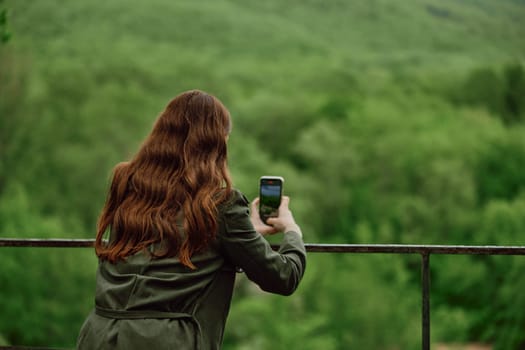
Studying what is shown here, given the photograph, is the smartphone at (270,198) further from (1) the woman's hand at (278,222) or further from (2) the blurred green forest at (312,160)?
(2) the blurred green forest at (312,160)

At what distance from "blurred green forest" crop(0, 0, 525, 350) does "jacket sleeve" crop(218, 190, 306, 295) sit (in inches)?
1236

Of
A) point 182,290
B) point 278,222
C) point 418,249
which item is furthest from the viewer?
point 418,249

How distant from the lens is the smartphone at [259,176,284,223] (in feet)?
7.20

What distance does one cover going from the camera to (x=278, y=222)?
2137 millimetres

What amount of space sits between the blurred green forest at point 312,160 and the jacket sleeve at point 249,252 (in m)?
31.4

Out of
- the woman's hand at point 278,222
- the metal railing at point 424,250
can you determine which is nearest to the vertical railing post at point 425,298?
the metal railing at point 424,250

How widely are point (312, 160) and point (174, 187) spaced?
4480 cm

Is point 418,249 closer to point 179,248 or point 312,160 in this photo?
point 179,248

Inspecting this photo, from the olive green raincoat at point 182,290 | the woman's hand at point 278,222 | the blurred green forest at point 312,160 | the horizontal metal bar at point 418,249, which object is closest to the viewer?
the olive green raincoat at point 182,290

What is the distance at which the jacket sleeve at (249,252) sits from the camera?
1.84 meters

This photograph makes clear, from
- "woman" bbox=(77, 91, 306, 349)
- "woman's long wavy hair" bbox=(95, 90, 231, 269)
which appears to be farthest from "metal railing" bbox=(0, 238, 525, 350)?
"woman's long wavy hair" bbox=(95, 90, 231, 269)

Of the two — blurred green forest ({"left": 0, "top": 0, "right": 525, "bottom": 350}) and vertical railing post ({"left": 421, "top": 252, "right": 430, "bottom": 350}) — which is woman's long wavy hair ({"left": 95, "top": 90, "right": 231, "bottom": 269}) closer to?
vertical railing post ({"left": 421, "top": 252, "right": 430, "bottom": 350})

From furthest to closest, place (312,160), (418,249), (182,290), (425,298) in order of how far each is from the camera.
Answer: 1. (312,160)
2. (425,298)
3. (418,249)
4. (182,290)

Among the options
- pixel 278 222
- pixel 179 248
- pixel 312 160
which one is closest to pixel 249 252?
pixel 179 248
